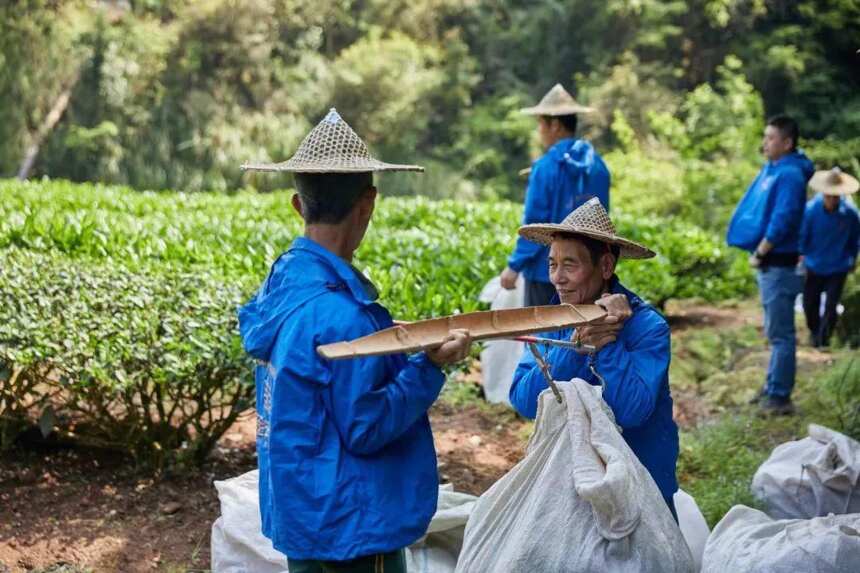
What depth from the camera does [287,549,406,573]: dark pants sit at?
2.71 m

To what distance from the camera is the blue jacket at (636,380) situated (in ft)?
10.3

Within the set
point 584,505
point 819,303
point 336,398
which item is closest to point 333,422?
point 336,398

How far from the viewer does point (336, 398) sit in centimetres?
262

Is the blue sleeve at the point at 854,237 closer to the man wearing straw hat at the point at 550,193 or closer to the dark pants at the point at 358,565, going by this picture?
the man wearing straw hat at the point at 550,193

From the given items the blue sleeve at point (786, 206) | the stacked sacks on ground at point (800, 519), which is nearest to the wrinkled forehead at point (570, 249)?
the stacked sacks on ground at point (800, 519)

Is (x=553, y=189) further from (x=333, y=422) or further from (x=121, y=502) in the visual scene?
(x=333, y=422)

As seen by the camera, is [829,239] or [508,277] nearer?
[508,277]

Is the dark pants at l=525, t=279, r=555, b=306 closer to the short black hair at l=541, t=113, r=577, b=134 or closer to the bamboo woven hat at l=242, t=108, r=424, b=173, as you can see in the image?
the short black hair at l=541, t=113, r=577, b=134

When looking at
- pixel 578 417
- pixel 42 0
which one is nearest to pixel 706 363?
pixel 578 417

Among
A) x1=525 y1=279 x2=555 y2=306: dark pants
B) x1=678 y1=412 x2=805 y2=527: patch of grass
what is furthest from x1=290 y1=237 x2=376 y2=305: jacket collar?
x1=525 y1=279 x2=555 y2=306: dark pants

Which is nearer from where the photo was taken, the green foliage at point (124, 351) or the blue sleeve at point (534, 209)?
the green foliage at point (124, 351)

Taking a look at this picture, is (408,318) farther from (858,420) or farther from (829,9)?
(829,9)

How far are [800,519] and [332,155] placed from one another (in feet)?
9.02

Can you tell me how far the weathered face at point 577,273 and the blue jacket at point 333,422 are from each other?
78cm
